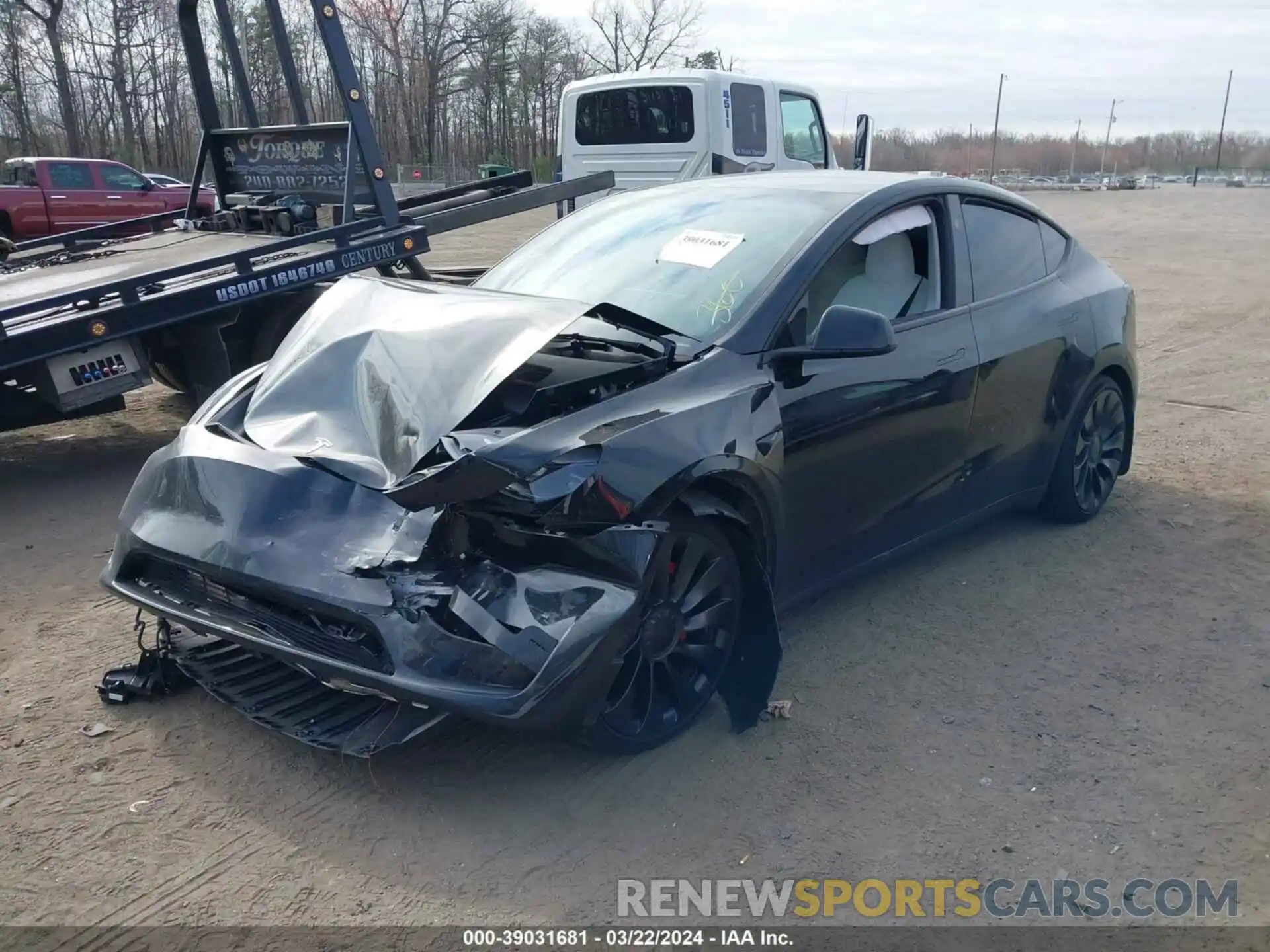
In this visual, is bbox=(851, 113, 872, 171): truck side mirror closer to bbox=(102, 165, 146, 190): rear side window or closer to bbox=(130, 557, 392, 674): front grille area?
bbox=(130, 557, 392, 674): front grille area

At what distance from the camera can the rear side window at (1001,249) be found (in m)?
4.57

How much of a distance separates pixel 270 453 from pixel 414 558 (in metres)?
0.71

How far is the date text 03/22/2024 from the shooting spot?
8.45ft

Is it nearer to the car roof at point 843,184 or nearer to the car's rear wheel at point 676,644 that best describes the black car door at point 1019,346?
the car roof at point 843,184

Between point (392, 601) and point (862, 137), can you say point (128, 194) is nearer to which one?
point (862, 137)

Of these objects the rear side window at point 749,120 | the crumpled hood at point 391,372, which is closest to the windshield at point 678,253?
the crumpled hood at point 391,372

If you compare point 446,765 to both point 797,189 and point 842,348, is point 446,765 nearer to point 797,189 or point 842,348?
point 842,348

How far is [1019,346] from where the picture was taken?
4.61m

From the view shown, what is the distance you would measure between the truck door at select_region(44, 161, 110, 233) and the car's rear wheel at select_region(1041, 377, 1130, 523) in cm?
1972

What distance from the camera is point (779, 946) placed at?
8.54ft

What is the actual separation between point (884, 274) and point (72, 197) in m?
20.2

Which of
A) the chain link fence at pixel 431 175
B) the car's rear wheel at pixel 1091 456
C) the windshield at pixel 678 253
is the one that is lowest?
the chain link fence at pixel 431 175

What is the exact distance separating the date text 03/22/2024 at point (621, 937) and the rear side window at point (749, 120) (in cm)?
1051

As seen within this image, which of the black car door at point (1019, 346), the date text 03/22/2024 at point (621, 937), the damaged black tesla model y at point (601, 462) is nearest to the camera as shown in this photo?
the date text 03/22/2024 at point (621, 937)
